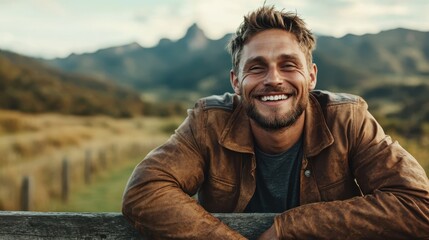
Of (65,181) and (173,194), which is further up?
(173,194)

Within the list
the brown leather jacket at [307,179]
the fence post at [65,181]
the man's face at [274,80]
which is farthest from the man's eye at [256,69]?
the fence post at [65,181]

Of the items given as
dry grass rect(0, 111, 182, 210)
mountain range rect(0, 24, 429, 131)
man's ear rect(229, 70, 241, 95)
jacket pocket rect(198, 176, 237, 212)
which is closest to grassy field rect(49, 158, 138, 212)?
dry grass rect(0, 111, 182, 210)

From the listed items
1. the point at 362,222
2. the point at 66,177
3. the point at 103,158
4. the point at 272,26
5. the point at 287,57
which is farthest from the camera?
the point at 103,158

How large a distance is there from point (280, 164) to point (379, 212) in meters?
0.70

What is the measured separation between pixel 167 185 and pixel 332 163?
902mm

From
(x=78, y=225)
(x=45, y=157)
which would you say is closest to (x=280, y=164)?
(x=78, y=225)

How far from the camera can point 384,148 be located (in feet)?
8.60

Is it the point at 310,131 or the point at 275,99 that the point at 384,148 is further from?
the point at 275,99

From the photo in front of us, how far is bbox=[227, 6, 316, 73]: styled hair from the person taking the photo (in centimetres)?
308

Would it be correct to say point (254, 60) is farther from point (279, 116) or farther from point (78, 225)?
point (78, 225)

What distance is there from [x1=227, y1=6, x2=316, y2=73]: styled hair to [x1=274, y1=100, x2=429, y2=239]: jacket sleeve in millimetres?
938

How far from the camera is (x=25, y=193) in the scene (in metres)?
9.29

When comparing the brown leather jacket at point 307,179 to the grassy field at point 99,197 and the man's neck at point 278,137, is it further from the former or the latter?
the grassy field at point 99,197

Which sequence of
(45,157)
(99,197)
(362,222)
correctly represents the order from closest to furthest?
(362,222) → (99,197) → (45,157)
